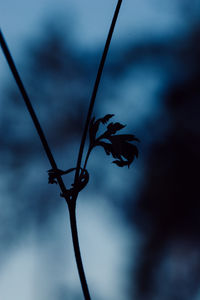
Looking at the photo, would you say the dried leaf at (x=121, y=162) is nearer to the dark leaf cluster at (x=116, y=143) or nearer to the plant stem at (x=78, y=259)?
the dark leaf cluster at (x=116, y=143)

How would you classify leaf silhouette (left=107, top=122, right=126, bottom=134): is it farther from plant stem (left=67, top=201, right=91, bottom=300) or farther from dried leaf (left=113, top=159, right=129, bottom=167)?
plant stem (left=67, top=201, right=91, bottom=300)

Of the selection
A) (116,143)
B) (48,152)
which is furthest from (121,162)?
(48,152)

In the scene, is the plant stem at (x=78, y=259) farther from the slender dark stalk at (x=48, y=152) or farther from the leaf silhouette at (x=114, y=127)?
the leaf silhouette at (x=114, y=127)

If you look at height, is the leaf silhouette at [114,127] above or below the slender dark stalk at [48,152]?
above

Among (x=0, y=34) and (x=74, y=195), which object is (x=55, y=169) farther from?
(x=0, y=34)

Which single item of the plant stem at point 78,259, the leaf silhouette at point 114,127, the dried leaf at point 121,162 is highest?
the leaf silhouette at point 114,127

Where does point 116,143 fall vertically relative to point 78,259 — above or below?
above

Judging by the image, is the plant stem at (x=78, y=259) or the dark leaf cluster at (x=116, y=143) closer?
the plant stem at (x=78, y=259)

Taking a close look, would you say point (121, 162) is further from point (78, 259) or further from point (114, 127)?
point (78, 259)

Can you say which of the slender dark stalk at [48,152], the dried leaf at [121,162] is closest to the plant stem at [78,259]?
the slender dark stalk at [48,152]
